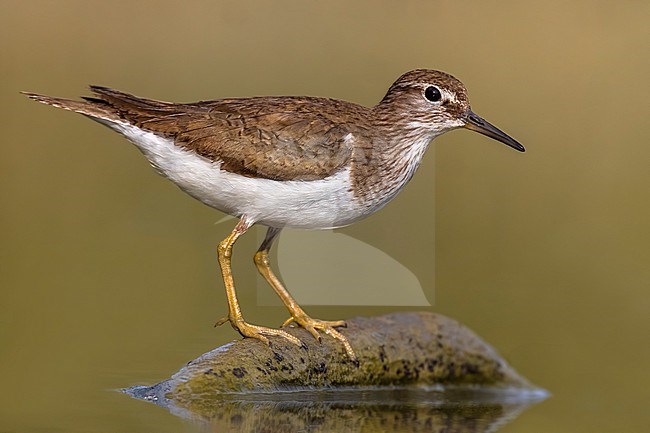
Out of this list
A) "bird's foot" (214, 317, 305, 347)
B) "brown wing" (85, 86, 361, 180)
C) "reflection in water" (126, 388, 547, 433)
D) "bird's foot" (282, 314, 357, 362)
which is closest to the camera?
"reflection in water" (126, 388, 547, 433)

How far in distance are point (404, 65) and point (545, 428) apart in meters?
8.50

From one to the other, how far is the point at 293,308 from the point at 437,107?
1.94 meters

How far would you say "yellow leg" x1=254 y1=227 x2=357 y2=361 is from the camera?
9.17 m

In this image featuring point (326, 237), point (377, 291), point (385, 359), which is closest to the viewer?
point (385, 359)

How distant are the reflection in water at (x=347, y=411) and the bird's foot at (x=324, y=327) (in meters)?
0.34

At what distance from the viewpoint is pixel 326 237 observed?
40.2 ft

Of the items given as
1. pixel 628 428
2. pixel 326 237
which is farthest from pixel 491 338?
pixel 628 428

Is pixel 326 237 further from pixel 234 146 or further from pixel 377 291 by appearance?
pixel 234 146

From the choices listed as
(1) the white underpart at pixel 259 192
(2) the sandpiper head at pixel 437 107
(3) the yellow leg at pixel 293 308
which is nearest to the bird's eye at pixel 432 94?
(2) the sandpiper head at pixel 437 107

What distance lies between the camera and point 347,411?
846 cm

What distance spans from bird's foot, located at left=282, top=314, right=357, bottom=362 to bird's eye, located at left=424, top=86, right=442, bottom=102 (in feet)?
6.26

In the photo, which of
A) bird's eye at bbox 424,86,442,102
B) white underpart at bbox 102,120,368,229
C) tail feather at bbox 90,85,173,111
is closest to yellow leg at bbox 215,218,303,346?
white underpart at bbox 102,120,368,229

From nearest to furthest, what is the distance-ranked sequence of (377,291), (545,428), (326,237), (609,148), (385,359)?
(545,428) → (385,359) → (377,291) → (326,237) → (609,148)

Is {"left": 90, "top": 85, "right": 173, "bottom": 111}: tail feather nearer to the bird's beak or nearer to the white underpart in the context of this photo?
the white underpart
